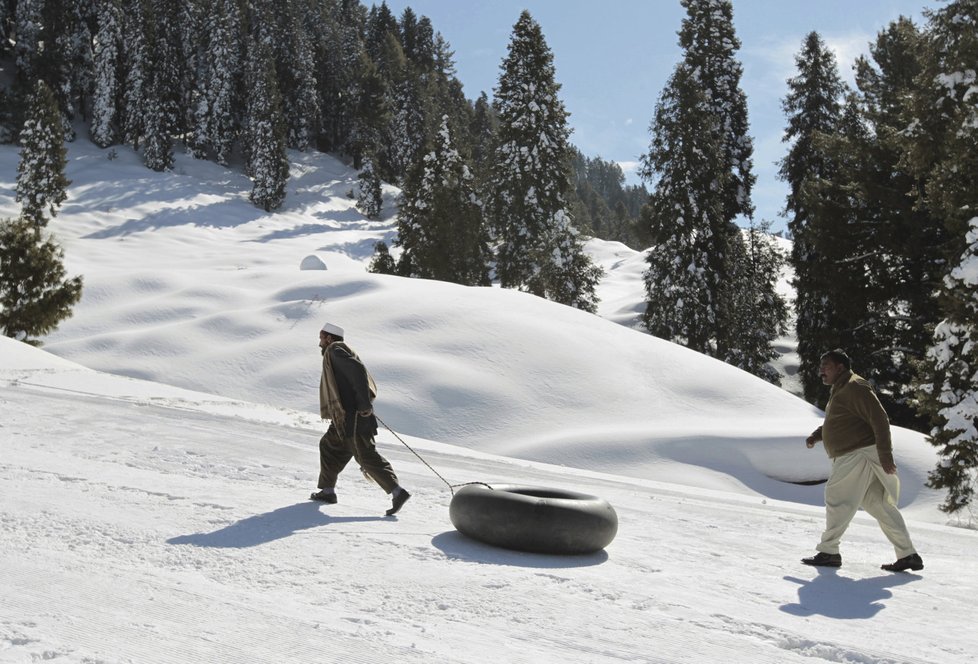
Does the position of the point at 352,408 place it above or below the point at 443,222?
below

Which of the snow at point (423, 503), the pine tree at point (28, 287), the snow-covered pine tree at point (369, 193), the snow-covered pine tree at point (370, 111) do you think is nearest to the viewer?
the snow at point (423, 503)

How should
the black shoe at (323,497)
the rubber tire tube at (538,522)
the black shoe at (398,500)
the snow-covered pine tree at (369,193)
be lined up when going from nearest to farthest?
the rubber tire tube at (538,522) → the black shoe at (398,500) → the black shoe at (323,497) → the snow-covered pine tree at (369,193)

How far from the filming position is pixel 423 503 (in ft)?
27.0

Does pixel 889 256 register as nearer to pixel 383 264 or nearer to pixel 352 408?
pixel 352 408

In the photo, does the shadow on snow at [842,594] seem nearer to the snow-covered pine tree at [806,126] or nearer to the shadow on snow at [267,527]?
the shadow on snow at [267,527]

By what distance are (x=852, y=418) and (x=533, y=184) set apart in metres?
35.0

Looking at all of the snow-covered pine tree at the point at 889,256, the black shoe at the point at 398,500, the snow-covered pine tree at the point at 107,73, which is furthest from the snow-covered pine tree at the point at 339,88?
the black shoe at the point at 398,500

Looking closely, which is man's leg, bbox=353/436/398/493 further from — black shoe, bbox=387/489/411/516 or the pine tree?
the pine tree

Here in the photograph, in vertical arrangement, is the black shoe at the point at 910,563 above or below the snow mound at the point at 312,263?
below

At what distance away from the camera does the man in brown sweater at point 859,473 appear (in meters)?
6.59

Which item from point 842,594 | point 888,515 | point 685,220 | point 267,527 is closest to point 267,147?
point 685,220

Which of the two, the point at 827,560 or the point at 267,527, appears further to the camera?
the point at 827,560

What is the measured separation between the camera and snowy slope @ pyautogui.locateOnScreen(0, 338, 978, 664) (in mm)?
4262

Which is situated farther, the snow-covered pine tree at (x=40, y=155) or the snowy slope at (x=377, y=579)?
the snow-covered pine tree at (x=40, y=155)
